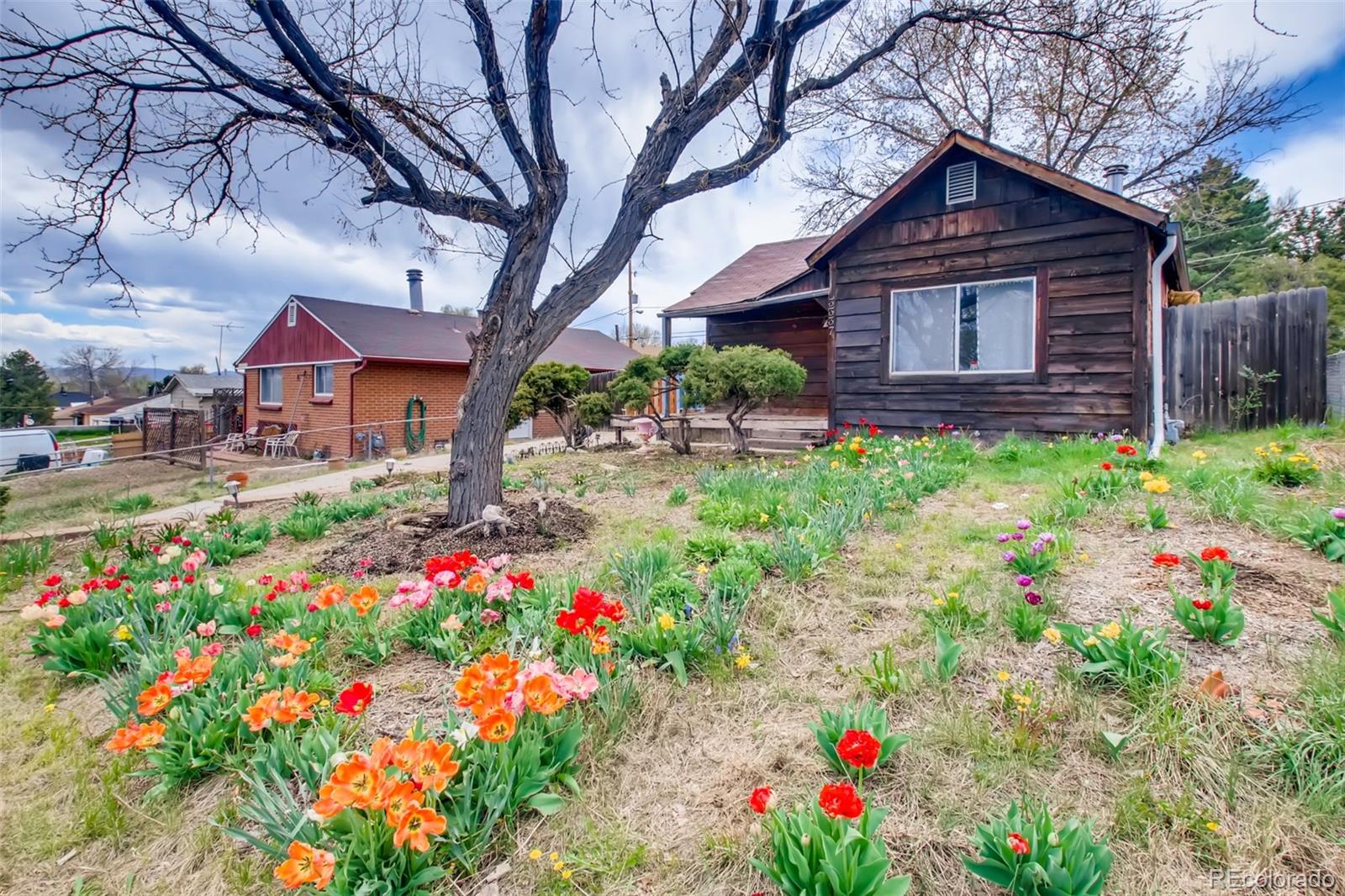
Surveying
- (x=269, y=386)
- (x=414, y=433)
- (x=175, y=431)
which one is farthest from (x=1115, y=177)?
(x=175, y=431)

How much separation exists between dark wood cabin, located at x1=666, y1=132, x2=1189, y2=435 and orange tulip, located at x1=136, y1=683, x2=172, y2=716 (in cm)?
777

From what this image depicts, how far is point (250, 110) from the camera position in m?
4.21

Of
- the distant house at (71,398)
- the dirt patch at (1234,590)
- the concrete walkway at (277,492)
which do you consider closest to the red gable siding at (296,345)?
the concrete walkway at (277,492)

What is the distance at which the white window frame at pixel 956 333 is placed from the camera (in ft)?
23.3

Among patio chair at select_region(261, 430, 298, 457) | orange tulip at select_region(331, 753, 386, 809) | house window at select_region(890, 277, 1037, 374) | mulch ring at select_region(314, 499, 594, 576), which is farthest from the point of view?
patio chair at select_region(261, 430, 298, 457)

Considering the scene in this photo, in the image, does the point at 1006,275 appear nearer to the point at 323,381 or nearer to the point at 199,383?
the point at 323,381

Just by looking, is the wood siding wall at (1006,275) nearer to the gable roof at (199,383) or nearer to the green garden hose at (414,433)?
the green garden hose at (414,433)

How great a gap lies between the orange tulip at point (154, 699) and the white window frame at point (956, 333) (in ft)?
25.7

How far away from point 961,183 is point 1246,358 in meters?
4.46

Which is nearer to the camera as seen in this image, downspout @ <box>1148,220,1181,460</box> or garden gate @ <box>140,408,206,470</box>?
downspout @ <box>1148,220,1181,460</box>

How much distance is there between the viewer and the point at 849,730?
1531 millimetres

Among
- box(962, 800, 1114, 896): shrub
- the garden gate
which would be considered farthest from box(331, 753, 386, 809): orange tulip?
the garden gate

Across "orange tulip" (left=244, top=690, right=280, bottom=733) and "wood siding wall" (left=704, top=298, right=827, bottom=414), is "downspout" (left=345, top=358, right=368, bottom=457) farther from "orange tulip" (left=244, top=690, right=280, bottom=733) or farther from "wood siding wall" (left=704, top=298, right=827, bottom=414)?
"orange tulip" (left=244, top=690, right=280, bottom=733)

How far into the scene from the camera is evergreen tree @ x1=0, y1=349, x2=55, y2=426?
1204 inches
